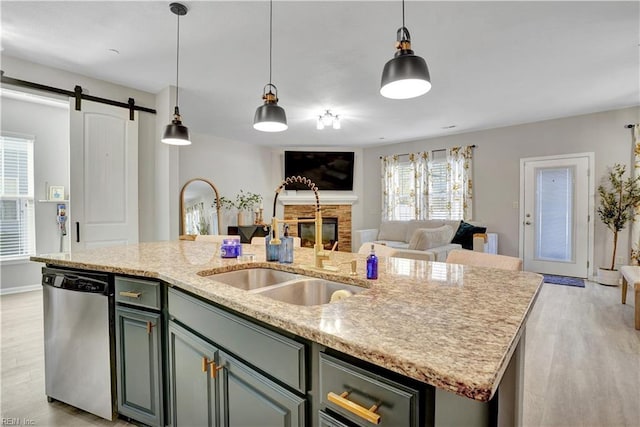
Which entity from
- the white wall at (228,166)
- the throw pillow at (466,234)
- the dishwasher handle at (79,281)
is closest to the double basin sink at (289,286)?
the dishwasher handle at (79,281)

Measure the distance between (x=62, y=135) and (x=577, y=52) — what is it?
255 inches

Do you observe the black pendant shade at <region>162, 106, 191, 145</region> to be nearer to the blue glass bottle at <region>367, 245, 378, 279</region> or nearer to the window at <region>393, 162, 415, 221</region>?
the blue glass bottle at <region>367, 245, 378, 279</region>

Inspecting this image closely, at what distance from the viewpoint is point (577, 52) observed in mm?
2756

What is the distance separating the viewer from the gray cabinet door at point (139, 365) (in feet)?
4.84

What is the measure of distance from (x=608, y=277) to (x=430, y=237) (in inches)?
104

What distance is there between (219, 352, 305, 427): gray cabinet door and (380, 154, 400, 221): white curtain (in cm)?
577

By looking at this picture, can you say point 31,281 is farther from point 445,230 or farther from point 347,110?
point 445,230

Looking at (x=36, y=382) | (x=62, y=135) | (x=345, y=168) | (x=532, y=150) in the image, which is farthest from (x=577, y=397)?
(x=62, y=135)

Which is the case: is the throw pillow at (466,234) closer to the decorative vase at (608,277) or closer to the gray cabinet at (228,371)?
the decorative vase at (608,277)

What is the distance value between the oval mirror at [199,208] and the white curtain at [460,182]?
4554 mm

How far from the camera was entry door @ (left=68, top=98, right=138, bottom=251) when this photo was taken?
307 centimetres

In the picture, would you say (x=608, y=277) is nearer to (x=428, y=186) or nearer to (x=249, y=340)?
(x=428, y=186)

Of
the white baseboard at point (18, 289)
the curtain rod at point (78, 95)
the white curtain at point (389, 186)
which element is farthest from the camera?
the white curtain at point (389, 186)

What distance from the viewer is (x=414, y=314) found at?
854 mm
